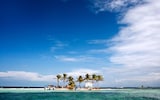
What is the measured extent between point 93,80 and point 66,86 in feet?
52.2

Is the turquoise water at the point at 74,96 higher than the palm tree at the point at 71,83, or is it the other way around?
the palm tree at the point at 71,83

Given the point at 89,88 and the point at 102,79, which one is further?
the point at 102,79

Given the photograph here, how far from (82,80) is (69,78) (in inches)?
343

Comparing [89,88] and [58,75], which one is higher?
[58,75]

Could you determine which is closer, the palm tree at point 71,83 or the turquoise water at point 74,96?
the turquoise water at point 74,96

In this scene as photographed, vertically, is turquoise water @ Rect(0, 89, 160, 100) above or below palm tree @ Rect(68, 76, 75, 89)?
below

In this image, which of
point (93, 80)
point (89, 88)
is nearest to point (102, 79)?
point (93, 80)

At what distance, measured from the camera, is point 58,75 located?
133250mm

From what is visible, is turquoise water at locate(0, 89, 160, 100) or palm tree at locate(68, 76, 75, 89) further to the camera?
palm tree at locate(68, 76, 75, 89)

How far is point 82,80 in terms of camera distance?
429 feet

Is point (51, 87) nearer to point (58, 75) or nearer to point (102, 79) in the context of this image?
point (58, 75)

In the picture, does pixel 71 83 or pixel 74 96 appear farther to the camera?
pixel 71 83

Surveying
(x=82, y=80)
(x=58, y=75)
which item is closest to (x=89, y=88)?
(x=82, y=80)

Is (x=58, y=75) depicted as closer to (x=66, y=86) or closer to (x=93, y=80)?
(x=66, y=86)
